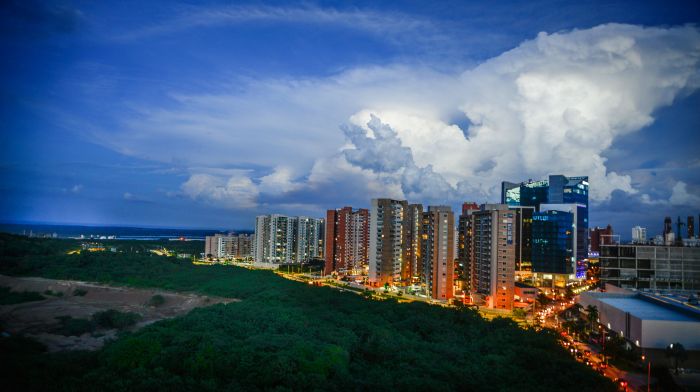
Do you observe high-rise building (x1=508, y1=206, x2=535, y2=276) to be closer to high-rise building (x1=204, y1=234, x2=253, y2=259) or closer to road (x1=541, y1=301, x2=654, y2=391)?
road (x1=541, y1=301, x2=654, y2=391)

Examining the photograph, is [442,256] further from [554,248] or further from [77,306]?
[77,306]

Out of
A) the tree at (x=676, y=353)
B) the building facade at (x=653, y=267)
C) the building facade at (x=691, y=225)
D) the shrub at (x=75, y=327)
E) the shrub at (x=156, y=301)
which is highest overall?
the building facade at (x=691, y=225)

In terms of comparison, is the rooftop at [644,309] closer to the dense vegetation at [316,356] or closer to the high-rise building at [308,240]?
the dense vegetation at [316,356]

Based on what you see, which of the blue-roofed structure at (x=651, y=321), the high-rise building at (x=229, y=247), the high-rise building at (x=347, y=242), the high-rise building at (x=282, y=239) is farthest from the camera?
the high-rise building at (x=229, y=247)

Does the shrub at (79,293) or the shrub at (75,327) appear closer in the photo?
the shrub at (75,327)

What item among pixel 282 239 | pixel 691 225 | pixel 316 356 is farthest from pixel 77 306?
pixel 691 225

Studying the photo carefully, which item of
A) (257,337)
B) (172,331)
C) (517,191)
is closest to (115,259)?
(172,331)

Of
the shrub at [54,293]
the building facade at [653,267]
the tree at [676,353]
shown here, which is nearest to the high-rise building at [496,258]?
the building facade at [653,267]
